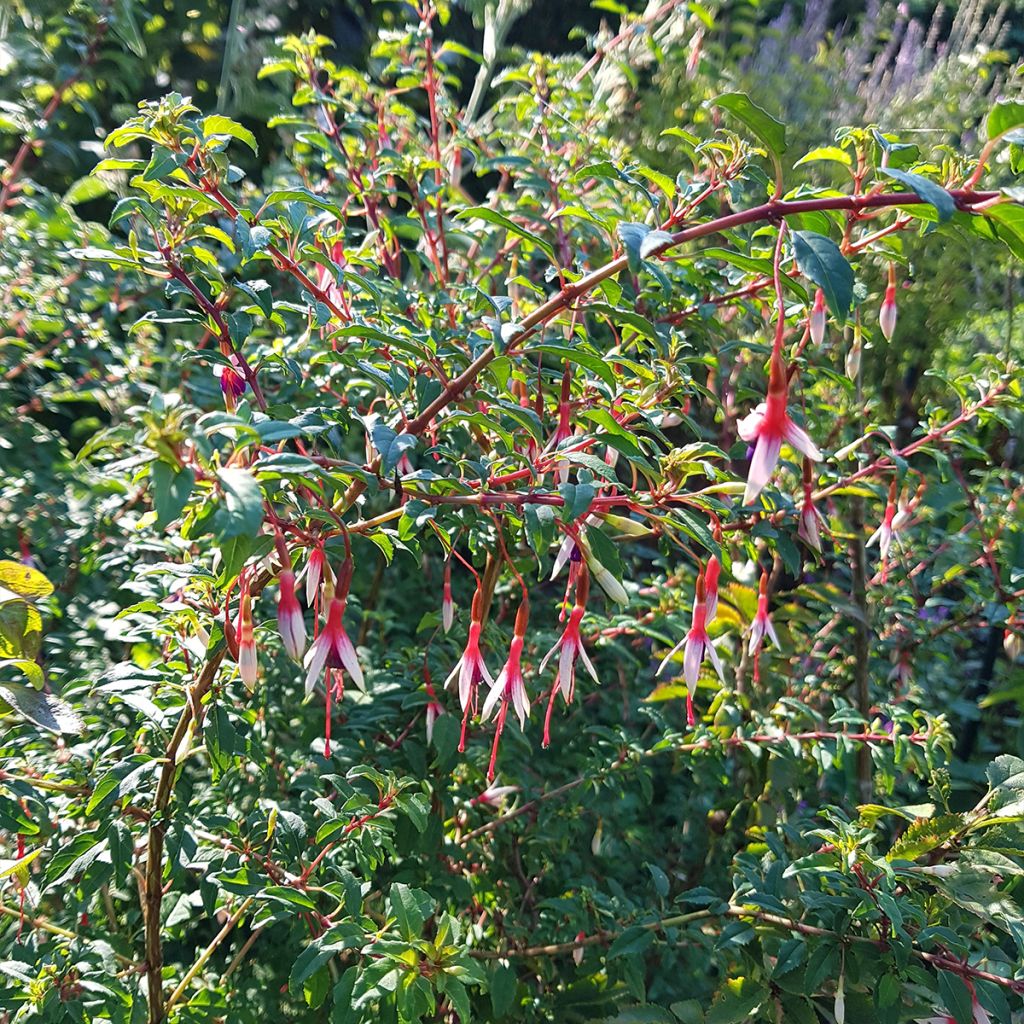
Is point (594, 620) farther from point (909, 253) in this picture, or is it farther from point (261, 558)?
point (909, 253)

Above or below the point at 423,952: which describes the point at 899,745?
above

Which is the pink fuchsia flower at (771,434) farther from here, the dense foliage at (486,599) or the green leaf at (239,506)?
the green leaf at (239,506)

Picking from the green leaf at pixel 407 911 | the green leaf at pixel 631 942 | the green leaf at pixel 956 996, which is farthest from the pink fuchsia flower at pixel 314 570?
the green leaf at pixel 956 996

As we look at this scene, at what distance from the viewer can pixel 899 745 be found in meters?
0.98

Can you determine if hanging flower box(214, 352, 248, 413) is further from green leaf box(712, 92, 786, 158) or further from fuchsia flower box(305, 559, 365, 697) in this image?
green leaf box(712, 92, 786, 158)

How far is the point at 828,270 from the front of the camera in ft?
1.66

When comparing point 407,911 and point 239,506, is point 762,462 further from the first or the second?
point 407,911

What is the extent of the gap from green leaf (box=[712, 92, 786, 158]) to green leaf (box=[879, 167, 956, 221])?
9cm

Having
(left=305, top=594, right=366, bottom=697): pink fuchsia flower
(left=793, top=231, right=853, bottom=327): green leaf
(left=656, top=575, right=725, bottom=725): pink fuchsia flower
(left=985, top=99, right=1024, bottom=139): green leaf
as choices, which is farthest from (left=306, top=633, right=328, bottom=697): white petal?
(left=985, top=99, right=1024, bottom=139): green leaf

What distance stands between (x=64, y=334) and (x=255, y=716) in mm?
868

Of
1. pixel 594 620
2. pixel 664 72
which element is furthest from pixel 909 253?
pixel 594 620

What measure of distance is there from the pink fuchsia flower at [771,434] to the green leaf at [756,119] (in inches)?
5.1

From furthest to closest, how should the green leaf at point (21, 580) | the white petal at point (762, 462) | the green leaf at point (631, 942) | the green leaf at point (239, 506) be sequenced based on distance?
the green leaf at point (631, 942), the green leaf at point (21, 580), the white petal at point (762, 462), the green leaf at point (239, 506)

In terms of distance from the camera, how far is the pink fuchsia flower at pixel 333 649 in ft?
2.05
